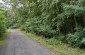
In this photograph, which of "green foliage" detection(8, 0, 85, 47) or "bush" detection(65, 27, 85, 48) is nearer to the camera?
"green foliage" detection(8, 0, 85, 47)

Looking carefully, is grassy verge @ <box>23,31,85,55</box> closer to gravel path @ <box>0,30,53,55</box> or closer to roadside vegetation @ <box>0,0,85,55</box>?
roadside vegetation @ <box>0,0,85,55</box>

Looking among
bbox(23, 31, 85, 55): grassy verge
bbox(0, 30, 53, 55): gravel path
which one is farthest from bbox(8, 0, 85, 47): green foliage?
bbox(0, 30, 53, 55): gravel path

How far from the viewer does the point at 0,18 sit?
72.0ft

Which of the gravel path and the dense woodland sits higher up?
the dense woodland

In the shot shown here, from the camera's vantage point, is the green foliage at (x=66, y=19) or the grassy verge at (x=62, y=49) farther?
the green foliage at (x=66, y=19)

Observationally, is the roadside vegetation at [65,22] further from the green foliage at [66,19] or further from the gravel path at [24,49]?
the gravel path at [24,49]

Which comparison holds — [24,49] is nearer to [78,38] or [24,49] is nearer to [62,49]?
[62,49]

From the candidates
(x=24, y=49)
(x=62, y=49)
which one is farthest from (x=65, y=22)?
(x=24, y=49)

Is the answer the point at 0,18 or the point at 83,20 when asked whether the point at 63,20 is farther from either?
the point at 0,18

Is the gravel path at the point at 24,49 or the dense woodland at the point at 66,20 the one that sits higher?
the dense woodland at the point at 66,20

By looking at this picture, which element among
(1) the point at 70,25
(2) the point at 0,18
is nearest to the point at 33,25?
(2) the point at 0,18

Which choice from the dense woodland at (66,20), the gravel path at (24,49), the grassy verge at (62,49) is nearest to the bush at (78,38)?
the dense woodland at (66,20)

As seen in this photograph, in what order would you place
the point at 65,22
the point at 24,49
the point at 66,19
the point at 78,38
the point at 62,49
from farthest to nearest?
the point at 65,22 → the point at 66,19 → the point at 24,49 → the point at 62,49 → the point at 78,38

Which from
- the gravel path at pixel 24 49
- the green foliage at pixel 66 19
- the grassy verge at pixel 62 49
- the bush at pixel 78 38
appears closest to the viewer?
the grassy verge at pixel 62 49
